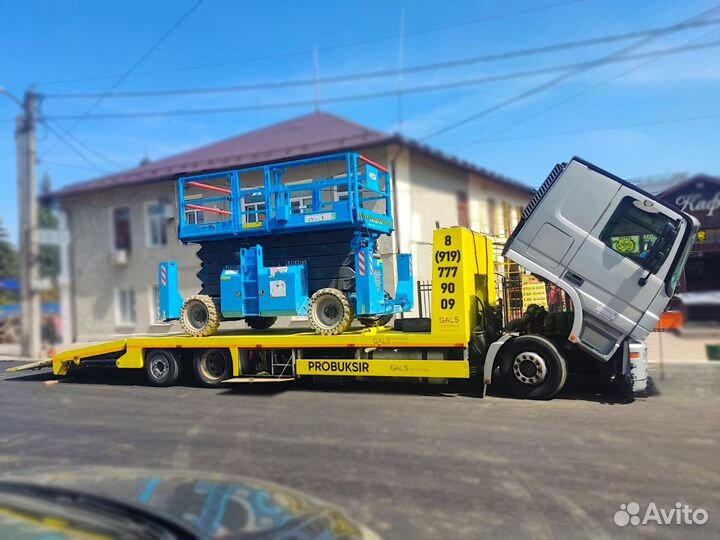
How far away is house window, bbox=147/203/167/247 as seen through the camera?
11.0m

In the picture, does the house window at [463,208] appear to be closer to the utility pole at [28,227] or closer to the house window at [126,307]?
the utility pole at [28,227]

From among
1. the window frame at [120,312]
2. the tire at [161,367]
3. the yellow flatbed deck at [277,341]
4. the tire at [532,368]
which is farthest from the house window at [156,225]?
the tire at [532,368]

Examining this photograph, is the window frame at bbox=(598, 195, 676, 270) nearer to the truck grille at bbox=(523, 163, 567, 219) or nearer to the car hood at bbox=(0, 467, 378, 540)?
the truck grille at bbox=(523, 163, 567, 219)

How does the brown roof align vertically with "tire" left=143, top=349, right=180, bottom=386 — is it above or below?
above

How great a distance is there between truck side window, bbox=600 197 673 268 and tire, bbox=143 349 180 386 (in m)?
7.19

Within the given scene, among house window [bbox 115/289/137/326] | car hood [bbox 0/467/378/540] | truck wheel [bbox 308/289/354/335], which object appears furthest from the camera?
house window [bbox 115/289/137/326]

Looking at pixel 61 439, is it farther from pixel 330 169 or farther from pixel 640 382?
pixel 640 382

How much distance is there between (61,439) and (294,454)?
2.88 meters

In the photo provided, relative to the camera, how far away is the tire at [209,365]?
984 cm

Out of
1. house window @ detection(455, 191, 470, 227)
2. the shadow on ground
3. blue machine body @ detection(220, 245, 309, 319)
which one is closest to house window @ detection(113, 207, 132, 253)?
blue machine body @ detection(220, 245, 309, 319)

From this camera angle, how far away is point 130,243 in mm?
11969

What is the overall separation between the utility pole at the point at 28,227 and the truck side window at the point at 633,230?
798 cm

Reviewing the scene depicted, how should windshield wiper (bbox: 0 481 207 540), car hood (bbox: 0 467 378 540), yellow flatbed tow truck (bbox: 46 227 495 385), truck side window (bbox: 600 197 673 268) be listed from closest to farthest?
windshield wiper (bbox: 0 481 207 540)
car hood (bbox: 0 467 378 540)
truck side window (bbox: 600 197 673 268)
yellow flatbed tow truck (bbox: 46 227 495 385)

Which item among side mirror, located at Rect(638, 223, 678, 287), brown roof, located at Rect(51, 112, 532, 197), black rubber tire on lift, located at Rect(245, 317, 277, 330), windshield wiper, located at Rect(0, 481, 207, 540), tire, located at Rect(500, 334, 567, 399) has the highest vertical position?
brown roof, located at Rect(51, 112, 532, 197)
